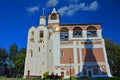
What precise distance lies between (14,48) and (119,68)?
129ft

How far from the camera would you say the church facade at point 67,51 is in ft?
137

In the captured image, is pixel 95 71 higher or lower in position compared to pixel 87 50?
lower

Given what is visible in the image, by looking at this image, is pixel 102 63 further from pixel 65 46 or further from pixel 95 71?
pixel 65 46

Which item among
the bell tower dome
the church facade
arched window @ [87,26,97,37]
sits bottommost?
the church facade

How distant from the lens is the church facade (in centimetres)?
4175

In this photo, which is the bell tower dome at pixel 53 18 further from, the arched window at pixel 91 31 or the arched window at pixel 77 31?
the arched window at pixel 91 31

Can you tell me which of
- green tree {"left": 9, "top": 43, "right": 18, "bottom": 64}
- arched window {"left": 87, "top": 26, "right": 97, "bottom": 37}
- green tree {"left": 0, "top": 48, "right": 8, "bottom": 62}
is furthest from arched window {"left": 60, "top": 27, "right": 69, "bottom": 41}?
green tree {"left": 0, "top": 48, "right": 8, "bottom": 62}

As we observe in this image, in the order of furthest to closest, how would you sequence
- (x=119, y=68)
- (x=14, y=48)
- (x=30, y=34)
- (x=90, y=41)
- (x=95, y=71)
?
(x=14, y=48)
(x=119, y=68)
(x=30, y=34)
(x=90, y=41)
(x=95, y=71)

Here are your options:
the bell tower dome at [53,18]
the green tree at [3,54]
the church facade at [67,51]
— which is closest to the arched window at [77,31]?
the church facade at [67,51]

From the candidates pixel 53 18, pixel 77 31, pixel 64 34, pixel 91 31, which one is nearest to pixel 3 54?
pixel 53 18

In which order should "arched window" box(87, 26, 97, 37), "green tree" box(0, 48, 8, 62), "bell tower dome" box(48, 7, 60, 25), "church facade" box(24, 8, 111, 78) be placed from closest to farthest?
"church facade" box(24, 8, 111, 78), "arched window" box(87, 26, 97, 37), "bell tower dome" box(48, 7, 60, 25), "green tree" box(0, 48, 8, 62)

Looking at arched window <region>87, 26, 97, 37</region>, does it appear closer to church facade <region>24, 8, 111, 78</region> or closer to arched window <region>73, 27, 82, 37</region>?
church facade <region>24, 8, 111, 78</region>

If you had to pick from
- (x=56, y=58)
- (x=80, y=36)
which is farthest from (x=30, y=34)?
(x=80, y=36)

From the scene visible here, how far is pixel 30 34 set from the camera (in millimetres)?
48156
